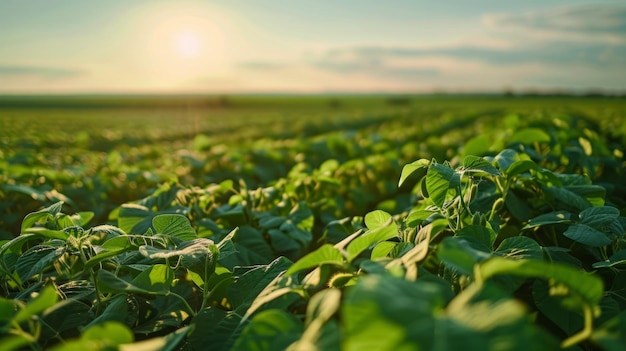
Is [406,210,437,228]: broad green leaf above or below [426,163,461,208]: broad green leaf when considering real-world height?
below

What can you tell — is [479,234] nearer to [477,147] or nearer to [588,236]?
[588,236]

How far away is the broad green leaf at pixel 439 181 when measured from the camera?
1298 millimetres

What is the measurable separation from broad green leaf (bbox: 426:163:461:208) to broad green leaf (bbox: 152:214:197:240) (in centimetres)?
72

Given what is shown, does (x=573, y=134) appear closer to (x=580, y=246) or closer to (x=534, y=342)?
(x=580, y=246)

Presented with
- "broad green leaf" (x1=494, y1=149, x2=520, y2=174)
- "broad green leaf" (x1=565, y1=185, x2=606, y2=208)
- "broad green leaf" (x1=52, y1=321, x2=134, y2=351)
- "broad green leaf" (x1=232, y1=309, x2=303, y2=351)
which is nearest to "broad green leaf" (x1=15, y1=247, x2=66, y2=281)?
"broad green leaf" (x1=52, y1=321, x2=134, y2=351)

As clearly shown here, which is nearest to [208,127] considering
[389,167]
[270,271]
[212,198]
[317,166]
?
[317,166]

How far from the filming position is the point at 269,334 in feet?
2.86

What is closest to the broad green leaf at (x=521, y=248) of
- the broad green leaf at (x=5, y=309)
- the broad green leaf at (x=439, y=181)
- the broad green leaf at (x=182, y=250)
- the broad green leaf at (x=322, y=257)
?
the broad green leaf at (x=439, y=181)

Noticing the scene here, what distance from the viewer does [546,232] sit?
1740 mm

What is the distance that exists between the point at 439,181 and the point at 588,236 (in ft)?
1.56

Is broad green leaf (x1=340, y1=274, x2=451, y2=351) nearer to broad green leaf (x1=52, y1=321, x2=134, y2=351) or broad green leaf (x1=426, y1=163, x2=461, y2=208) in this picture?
broad green leaf (x1=52, y1=321, x2=134, y2=351)

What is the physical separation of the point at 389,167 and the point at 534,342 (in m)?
3.67

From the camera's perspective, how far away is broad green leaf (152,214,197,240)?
53.4 inches

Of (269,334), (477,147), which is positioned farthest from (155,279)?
(477,147)
